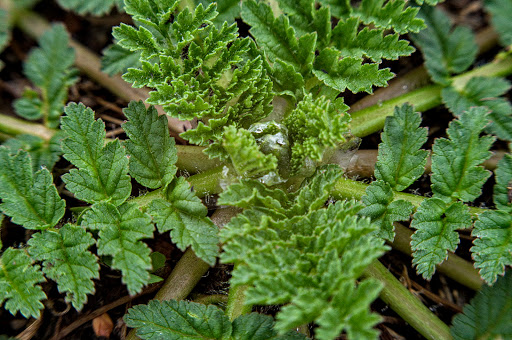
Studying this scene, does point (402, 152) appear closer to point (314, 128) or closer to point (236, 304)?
point (314, 128)

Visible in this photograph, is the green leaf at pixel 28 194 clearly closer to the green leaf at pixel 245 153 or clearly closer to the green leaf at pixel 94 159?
the green leaf at pixel 94 159

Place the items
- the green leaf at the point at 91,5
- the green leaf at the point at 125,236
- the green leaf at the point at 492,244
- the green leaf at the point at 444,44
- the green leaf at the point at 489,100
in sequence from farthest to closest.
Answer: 1. the green leaf at the point at 91,5
2. the green leaf at the point at 444,44
3. the green leaf at the point at 489,100
4. the green leaf at the point at 492,244
5. the green leaf at the point at 125,236

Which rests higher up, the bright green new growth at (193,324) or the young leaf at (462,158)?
the young leaf at (462,158)

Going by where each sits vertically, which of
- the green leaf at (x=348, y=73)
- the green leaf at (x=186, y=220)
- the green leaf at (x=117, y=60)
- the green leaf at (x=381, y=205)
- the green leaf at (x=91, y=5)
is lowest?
the green leaf at (x=381, y=205)

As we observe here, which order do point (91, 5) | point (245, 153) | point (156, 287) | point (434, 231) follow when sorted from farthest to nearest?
point (91, 5) → point (156, 287) → point (434, 231) → point (245, 153)

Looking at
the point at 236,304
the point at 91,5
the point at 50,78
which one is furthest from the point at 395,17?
the point at 50,78

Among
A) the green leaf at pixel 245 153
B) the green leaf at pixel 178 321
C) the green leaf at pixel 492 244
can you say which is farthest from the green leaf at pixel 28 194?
the green leaf at pixel 492 244

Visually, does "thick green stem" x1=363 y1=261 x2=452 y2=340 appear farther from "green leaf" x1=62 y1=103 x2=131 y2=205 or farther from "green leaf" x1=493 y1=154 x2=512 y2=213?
"green leaf" x1=62 y1=103 x2=131 y2=205
